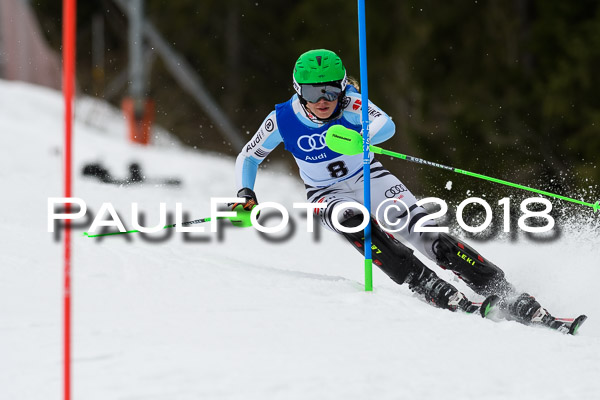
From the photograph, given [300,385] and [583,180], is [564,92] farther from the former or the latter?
[300,385]

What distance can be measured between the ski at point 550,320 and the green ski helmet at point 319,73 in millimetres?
1368

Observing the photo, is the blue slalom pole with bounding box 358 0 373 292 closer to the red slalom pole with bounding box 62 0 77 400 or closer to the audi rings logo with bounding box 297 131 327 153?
the audi rings logo with bounding box 297 131 327 153

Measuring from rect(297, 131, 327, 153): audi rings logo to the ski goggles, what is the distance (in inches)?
9.4

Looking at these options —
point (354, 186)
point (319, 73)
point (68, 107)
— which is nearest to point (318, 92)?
point (319, 73)

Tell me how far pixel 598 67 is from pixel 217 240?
27.9 feet

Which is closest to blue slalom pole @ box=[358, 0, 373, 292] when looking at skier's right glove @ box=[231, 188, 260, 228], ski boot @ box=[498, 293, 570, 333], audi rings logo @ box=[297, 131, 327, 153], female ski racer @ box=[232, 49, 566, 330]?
female ski racer @ box=[232, 49, 566, 330]

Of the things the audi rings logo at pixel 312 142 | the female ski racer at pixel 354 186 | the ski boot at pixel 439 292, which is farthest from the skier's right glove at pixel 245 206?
the ski boot at pixel 439 292

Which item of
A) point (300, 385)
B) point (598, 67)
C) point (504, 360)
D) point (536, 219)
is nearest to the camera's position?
point (300, 385)

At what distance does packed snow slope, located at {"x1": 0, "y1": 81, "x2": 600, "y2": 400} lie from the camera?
303 cm

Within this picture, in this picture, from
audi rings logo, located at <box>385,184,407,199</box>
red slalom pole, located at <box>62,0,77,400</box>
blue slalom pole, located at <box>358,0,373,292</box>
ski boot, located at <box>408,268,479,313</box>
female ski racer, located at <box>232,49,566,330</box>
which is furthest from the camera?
audi rings logo, located at <box>385,184,407,199</box>

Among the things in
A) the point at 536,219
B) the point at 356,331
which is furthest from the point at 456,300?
the point at 536,219

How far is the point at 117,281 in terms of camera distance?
4.21m

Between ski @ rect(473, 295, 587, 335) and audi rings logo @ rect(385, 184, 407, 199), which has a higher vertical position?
audi rings logo @ rect(385, 184, 407, 199)

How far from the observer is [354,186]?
5.07 metres
